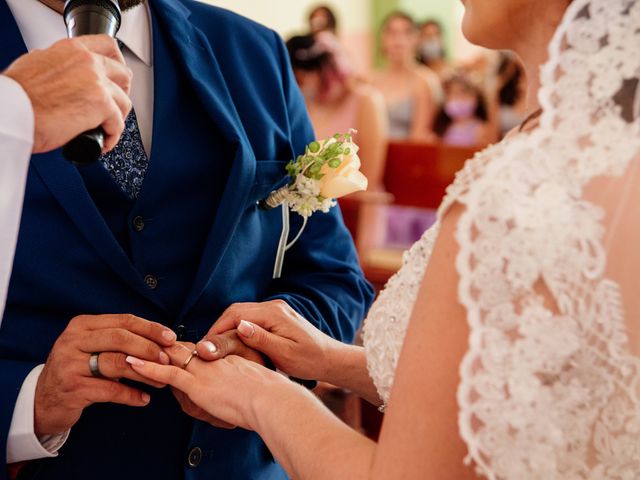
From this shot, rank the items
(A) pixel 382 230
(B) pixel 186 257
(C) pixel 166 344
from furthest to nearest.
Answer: (A) pixel 382 230 < (B) pixel 186 257 < (C) pixel 166 344

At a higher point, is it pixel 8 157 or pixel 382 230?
pixel 8 157

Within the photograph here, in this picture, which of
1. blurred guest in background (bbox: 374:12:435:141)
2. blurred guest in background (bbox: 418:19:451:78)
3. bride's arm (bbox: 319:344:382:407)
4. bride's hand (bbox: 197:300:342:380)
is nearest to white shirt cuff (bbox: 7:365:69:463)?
bride's hand (bbox: 197:300:342:380)

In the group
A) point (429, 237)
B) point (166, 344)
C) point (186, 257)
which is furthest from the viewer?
point (186, 257)

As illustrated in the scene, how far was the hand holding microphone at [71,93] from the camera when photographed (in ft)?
3.84

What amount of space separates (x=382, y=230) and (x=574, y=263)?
4.68 m

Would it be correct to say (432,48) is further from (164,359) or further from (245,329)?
(164,359)

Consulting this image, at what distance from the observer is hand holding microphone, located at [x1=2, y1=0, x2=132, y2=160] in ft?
3.84

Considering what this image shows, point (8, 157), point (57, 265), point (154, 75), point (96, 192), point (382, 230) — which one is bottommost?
point (382, 230)

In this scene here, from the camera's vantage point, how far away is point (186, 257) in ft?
5.23

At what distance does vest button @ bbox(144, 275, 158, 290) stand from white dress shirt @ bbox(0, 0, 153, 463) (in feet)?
0.83

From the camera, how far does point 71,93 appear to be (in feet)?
3.87

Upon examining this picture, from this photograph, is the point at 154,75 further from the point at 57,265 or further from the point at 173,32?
the point at 57,265

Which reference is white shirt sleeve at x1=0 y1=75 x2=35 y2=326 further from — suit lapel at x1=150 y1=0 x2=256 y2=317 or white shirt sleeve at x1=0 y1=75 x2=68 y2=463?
suit lapel at x1=150 y1=0 x2=256 y2=317

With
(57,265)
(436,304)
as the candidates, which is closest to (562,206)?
(436,304)
